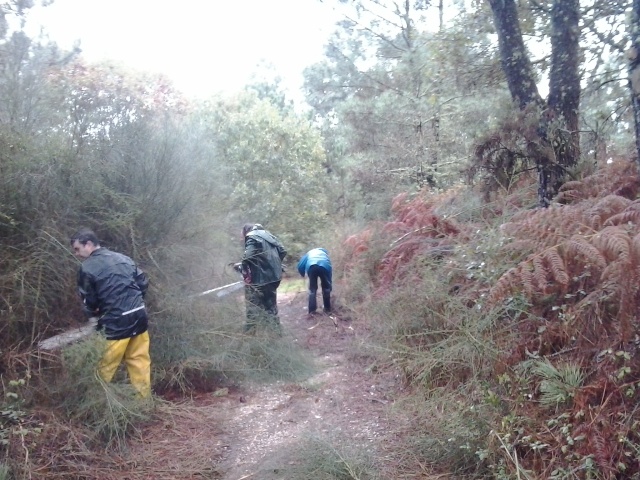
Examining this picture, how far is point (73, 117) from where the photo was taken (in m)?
6.78

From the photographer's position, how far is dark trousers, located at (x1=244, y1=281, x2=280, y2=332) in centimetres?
769

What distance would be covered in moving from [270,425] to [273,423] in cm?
5

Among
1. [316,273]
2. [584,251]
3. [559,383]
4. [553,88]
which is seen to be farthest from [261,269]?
[559,383]

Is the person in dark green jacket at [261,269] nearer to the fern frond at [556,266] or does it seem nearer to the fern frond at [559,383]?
the fern frond at [556,266]

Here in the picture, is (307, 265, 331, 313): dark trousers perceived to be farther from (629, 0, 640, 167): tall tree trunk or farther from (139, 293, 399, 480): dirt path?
(629, 0, 640, 167): tall tree trunk

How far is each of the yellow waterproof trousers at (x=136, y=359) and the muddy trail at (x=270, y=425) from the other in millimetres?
365

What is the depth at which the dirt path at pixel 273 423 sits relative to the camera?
488cm

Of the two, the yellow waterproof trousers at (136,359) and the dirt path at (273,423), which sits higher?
the yellow waterproof trousers at (136,359)

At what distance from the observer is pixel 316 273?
10234 mm

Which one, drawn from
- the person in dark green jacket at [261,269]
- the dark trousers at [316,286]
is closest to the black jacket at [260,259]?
the person in dark green jacket at [261,269]

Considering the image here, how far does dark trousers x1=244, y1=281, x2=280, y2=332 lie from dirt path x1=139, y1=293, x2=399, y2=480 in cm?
94

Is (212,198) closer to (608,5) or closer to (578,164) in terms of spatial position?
(578,164)

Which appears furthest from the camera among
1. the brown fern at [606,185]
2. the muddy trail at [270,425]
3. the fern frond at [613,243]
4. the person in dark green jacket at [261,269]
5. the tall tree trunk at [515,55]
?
the person in dark green jacket at [261,269]

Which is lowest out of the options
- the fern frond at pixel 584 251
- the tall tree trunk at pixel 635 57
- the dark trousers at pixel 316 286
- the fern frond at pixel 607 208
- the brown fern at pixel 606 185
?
the dark trousers at pixel 316 286
